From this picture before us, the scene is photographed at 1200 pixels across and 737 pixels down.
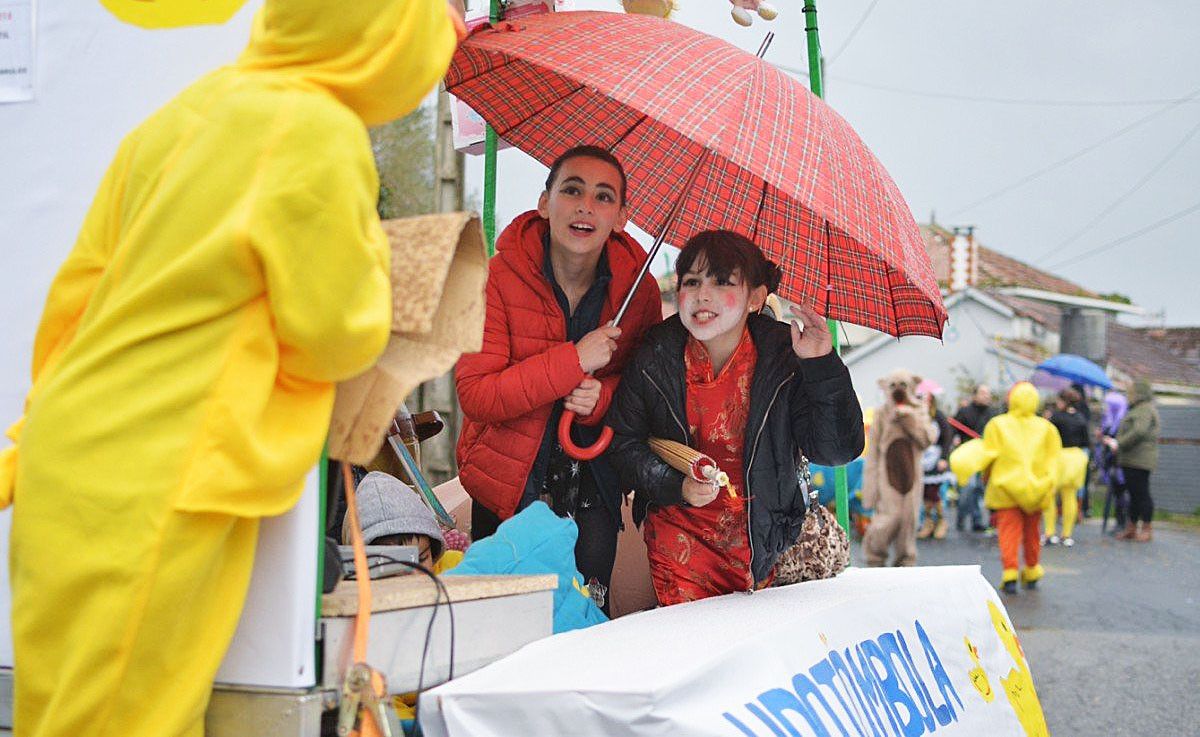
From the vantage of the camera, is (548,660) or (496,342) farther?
(496,342)

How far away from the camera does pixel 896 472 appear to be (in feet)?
36.4

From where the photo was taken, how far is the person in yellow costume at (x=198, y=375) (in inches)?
73.2

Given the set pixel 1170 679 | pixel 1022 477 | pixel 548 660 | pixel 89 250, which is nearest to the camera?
pixel 89 250

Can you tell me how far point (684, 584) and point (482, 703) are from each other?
1.61m

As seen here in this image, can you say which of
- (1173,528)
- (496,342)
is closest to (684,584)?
(496,342)

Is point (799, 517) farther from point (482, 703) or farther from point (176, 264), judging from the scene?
point (176, 264)

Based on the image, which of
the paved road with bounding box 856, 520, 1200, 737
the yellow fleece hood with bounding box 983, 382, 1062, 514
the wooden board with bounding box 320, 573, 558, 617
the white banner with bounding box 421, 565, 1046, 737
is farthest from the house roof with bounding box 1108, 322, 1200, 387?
the wooden board with bounding box 320, 573, 558, 617

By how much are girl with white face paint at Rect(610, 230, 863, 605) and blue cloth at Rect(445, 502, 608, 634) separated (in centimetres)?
52

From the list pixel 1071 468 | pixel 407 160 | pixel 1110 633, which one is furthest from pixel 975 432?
pixel 407 160

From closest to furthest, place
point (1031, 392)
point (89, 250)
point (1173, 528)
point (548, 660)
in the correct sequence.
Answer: point (89, 250)
point (548, 660)
point (1031, 392)
point (1173, 528)

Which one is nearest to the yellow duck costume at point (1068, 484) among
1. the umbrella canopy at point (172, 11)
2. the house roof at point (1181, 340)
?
the umbrella canopy at point (172, 11)

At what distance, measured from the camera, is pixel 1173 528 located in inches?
881

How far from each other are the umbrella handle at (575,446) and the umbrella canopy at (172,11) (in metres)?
1.81

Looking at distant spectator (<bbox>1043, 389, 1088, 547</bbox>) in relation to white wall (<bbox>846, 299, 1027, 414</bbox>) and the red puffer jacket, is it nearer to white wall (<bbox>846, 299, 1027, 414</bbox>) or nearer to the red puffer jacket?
the red puffer jacket
